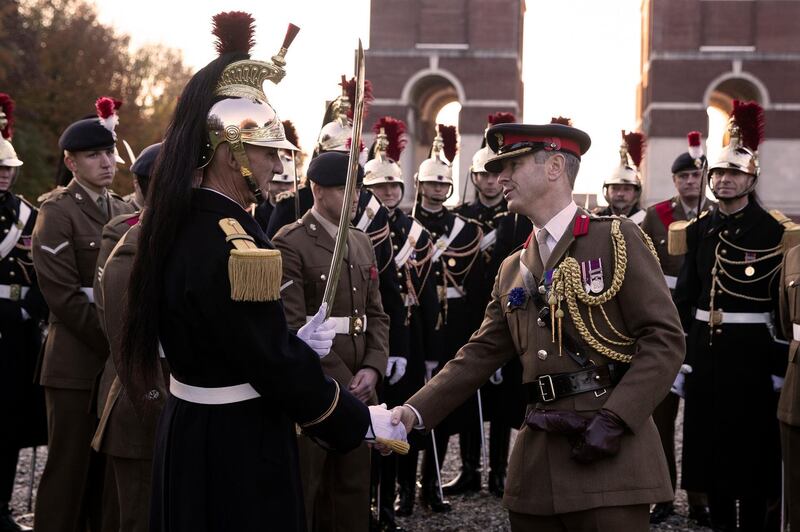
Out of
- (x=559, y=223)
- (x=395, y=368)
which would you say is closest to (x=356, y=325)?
(x=395, y=368)

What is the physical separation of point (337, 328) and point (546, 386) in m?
2.07

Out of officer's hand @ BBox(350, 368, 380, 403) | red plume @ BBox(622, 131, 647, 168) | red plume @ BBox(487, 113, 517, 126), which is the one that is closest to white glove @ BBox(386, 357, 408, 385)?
officer's hand @ BBox(350, 368, 380, 403)

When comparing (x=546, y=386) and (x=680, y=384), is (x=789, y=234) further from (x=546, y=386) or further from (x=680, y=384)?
(x=546, y=386)

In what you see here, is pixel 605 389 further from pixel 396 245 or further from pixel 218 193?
pixel 396 245

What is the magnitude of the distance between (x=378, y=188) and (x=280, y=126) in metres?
4.81

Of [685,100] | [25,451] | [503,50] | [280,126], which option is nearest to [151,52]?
[503,50]

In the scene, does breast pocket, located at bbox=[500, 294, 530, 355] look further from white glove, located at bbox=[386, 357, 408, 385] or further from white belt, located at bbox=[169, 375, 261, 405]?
white glove, located at bbox=[386, 357, 408, 385]

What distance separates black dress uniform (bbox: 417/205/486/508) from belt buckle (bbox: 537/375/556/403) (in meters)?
4.88

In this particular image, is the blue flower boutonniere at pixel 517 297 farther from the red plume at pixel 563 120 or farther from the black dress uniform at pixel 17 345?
the black dress uniform at pixel 17 345

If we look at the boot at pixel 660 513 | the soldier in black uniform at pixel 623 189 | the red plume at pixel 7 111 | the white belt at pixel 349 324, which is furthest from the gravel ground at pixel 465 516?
the red plume at pixel 7 111

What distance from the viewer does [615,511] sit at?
149 inches

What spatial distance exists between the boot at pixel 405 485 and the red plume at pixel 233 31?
485 cm

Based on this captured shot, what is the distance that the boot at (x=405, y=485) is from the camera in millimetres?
7926

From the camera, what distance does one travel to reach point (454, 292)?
9.14 m
